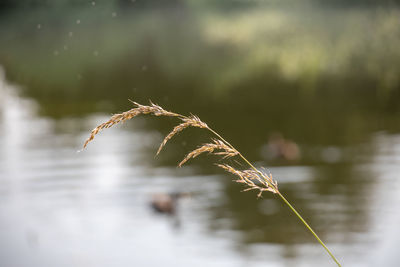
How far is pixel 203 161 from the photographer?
55.4ft

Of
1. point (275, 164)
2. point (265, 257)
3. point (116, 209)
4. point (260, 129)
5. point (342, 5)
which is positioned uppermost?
point (342, 5)

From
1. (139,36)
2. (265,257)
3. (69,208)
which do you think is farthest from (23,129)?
(139,36)

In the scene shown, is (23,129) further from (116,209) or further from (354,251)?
(354,251)

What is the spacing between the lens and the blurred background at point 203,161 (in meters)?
11.8

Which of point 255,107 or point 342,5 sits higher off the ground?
point 342,5

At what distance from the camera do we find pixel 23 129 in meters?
20.6

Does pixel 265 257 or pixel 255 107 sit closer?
pixel 265 257

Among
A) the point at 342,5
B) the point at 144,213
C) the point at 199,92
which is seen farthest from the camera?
the point at 342,5

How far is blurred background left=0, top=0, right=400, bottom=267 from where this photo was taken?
11789 millimetres

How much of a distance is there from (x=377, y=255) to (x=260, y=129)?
30.8ft

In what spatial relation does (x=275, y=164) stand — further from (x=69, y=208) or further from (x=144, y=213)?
(x=69, y=208)

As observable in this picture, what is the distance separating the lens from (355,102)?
24.1m

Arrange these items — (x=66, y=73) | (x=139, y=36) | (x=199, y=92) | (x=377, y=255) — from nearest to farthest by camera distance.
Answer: (x=377, y=255) → (x=199, y=92) → (x=66, y=73) → (x=139, y=36)

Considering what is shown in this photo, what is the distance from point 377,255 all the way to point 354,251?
440 millimetres
